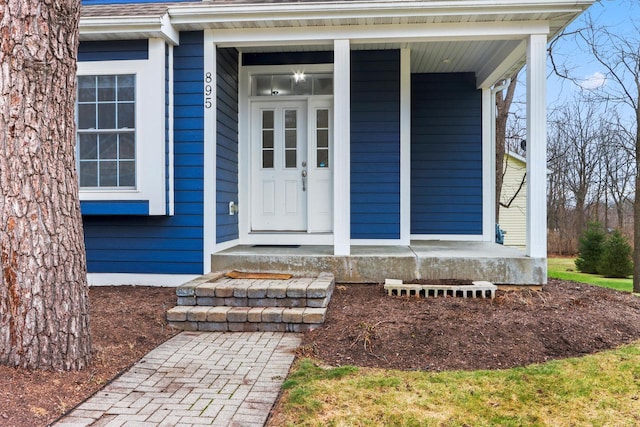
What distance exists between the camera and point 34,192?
2.68 meters

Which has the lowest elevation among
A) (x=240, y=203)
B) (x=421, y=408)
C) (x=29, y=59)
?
(x=421, y=408)

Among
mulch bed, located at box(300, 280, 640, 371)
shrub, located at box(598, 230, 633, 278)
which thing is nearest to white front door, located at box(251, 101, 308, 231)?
mulch bed, located at box(300, 280, 640, 371)

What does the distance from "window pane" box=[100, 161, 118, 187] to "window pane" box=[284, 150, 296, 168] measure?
82.1 inches

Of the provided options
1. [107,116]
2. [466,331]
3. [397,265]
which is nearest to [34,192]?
[107,116]

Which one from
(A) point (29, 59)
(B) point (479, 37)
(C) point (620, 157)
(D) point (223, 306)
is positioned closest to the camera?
(A) point (29, 59)

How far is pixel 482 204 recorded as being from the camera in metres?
6.96

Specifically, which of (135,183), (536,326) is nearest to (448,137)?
(536,326)

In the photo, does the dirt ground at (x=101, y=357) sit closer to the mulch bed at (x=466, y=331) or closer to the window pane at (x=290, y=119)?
the mulch bed at (x=466, y=331)

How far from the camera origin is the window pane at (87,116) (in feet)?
16.3

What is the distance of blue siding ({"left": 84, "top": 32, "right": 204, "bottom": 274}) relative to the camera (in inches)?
199

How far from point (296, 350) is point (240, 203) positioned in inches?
120

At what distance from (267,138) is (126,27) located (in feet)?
6.88

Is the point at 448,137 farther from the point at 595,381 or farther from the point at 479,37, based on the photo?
the point at 595,381

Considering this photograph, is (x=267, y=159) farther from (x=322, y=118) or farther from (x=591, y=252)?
(x=591, y=252)
